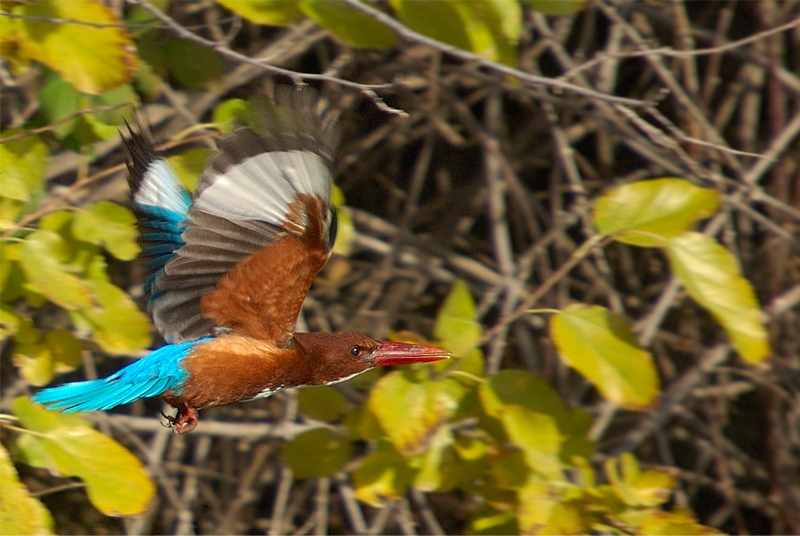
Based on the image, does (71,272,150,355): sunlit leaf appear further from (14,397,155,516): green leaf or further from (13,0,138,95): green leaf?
(13,0,138,95): green leaf

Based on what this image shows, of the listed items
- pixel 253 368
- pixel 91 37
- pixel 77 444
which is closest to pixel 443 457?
pixel 253 368

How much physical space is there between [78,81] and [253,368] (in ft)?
1.85

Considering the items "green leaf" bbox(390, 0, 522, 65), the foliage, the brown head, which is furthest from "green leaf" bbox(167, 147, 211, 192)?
"green leaf" bbox(390, 0, 522, 65)

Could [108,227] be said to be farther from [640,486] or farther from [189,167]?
[640,486]

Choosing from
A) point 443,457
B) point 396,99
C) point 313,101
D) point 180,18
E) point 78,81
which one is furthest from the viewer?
point 396,99

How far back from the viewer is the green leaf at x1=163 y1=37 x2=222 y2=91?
203cm

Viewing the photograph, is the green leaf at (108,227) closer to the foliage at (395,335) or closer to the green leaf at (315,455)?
the foliage at (395,335)

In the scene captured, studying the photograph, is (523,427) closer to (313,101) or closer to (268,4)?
(313,101)

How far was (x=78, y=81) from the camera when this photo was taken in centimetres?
164

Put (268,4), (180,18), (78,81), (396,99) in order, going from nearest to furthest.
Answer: (78,81) < (268,4) < (180,18) < (396,99)

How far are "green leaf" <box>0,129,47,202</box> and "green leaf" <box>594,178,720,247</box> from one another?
3.22ft

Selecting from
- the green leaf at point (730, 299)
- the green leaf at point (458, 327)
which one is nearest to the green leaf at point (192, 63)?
the green leaf at point (458, 327)

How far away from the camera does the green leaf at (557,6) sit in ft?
6.00

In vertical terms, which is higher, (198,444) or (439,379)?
(439,379)
